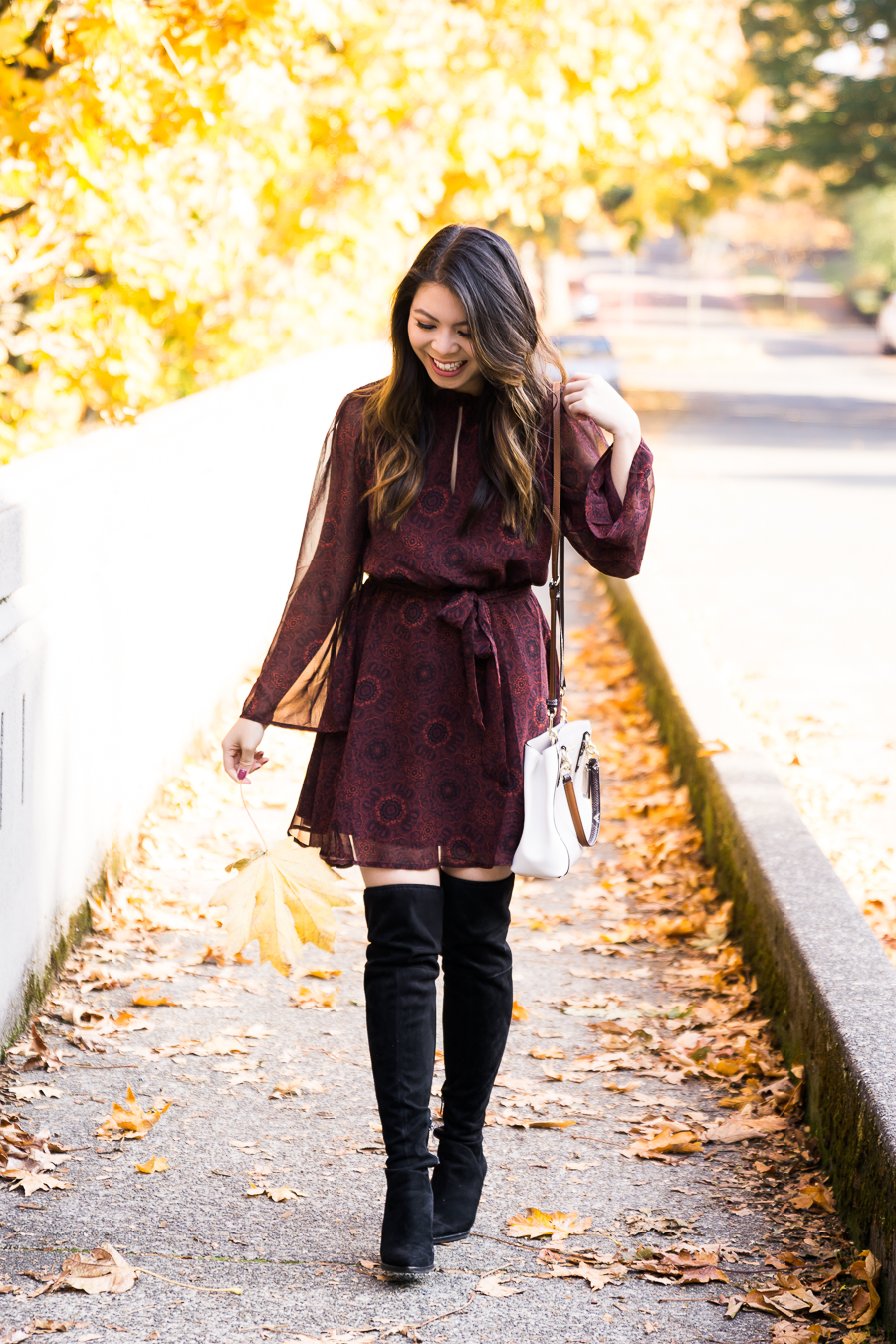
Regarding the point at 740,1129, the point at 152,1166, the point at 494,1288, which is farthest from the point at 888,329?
the point at 494,1288

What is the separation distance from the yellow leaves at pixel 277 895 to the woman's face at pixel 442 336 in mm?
992

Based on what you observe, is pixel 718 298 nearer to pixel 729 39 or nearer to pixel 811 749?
pixel 729 39

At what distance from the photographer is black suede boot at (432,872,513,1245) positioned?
309 cm

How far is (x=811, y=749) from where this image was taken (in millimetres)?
6488

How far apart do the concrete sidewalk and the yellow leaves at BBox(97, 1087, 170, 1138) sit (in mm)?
31

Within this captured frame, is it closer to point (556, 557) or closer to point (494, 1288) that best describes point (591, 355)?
point (556, 557)

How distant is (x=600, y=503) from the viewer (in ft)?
9.85

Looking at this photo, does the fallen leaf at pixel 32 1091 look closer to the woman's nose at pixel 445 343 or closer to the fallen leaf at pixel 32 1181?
the fallen leaf at pixel 32 1181

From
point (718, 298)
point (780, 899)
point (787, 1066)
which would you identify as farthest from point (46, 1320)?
point (718, 298)

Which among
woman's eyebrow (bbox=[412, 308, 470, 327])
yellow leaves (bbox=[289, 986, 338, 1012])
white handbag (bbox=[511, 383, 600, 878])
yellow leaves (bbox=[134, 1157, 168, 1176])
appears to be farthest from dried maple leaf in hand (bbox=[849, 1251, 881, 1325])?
woman's eyebrow (bbox=[412, 308, 470, 327])

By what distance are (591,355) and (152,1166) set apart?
20453 mm

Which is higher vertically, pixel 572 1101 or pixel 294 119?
pixel 294 119

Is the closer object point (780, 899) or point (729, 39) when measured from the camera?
point (780, 899)

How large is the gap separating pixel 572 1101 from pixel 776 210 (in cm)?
6481
